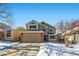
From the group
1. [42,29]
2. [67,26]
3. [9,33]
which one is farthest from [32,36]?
[67,26]

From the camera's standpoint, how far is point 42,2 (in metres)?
4.45

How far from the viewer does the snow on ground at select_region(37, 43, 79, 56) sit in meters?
4.47

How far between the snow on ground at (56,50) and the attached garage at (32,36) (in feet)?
0.31

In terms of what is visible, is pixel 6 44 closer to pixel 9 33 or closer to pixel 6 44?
pixel 6 44

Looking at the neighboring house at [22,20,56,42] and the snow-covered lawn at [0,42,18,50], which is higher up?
the neighboring house at [22,20,56,42]

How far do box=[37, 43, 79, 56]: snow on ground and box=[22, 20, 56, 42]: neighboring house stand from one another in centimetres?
8

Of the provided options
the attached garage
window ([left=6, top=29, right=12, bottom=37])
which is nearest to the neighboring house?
the attached garage

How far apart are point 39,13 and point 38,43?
1.36ft

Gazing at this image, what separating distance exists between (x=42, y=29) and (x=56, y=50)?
347 millimetres

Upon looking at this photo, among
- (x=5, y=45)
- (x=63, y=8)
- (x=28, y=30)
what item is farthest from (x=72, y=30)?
(x=5, y=45)

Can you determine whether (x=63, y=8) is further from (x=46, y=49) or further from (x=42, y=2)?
(x=46, y=49)

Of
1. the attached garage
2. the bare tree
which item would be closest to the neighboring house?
the attached garage

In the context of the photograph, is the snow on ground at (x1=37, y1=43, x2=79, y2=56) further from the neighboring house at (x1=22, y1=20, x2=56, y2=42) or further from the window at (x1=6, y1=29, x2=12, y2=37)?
the window at (x1=6, y1=29, x2=12, y2=37)

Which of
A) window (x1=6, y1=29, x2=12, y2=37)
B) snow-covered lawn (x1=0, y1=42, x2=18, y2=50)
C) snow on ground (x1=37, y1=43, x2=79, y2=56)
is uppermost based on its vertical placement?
window (x1=6, y1=29, x2=12, y2=37)
